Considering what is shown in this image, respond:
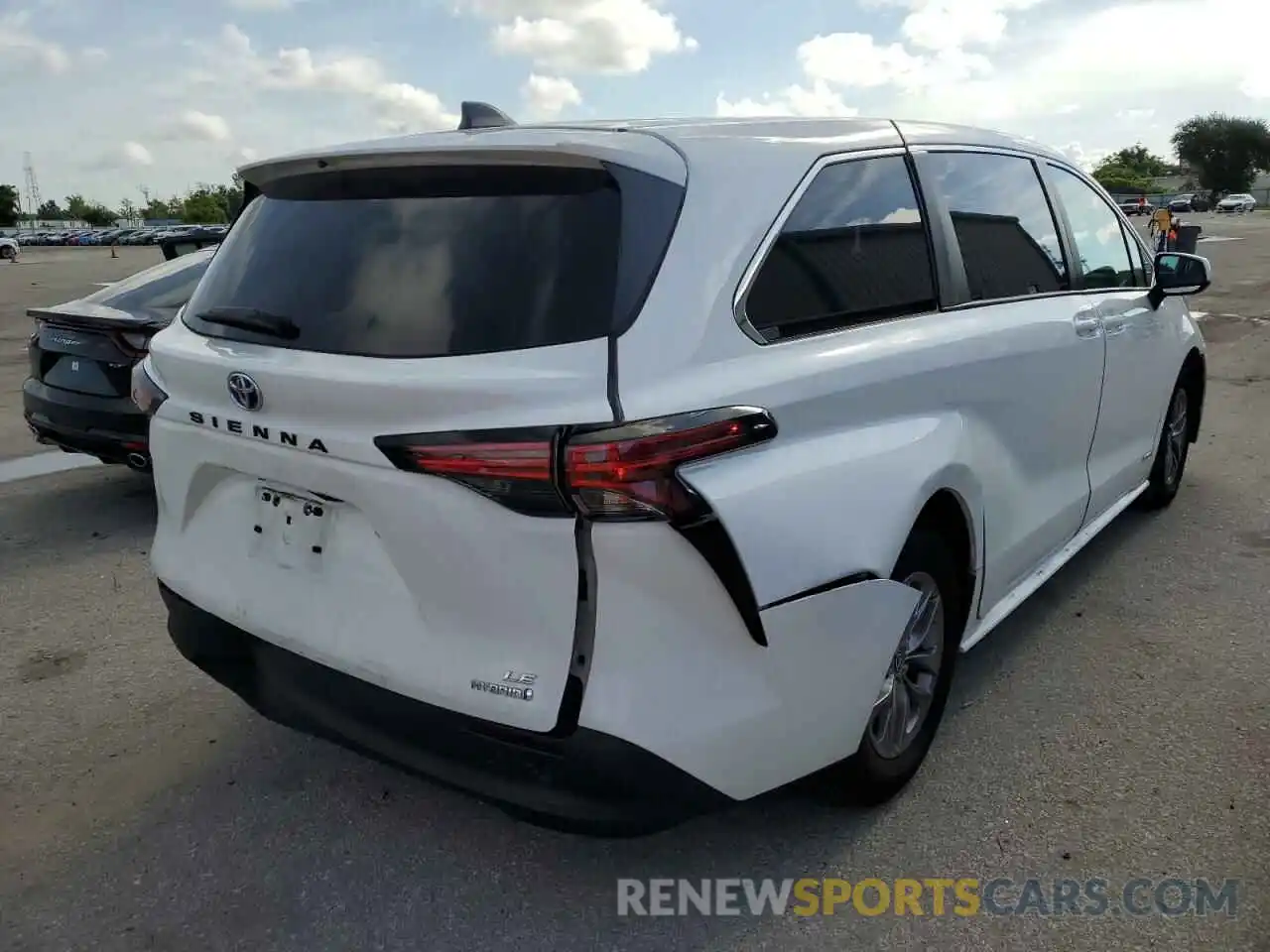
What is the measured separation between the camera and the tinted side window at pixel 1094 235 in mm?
4180

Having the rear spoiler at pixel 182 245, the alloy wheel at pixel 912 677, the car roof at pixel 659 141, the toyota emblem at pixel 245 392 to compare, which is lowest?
the alloy wheel at pixel 912 677

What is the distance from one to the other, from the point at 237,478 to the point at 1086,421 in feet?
9.95

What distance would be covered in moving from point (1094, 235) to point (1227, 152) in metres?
128

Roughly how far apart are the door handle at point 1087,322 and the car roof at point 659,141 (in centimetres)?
103

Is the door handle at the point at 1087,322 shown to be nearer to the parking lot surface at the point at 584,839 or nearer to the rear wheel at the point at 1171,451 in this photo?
the parking lot surface at the point at 584,839

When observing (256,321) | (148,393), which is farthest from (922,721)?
(148,393)

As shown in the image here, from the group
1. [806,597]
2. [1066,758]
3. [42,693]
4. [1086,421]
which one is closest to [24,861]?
[42,693]

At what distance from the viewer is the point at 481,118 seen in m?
3.07

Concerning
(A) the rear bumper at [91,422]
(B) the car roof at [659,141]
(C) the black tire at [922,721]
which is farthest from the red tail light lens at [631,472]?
(A) the rear bumper at [91,422]

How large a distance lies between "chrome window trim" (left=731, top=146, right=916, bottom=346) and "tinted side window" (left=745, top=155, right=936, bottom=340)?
0.01 metres

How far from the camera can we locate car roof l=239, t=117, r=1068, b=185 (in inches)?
94.1

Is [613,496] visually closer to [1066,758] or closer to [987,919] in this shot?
[987,919]

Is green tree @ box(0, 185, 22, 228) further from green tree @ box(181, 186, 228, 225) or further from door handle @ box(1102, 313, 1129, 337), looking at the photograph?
door handle @ box(1102, 313, 1129, 337)

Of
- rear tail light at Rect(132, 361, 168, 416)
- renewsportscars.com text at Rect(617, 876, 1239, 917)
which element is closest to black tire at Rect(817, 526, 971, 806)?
renewsportscars.com text at Rect(617, 876, 1239, 917)
